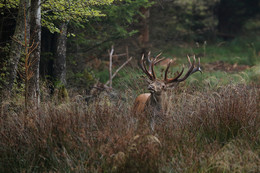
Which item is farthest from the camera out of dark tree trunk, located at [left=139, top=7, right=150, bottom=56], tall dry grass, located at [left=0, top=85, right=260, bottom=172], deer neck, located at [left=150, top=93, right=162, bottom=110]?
dark tree trunk, located at [left=139, top=7, right=150, bottom=56]

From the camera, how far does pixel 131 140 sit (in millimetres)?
4676

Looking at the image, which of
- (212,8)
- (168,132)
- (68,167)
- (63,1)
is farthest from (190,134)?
(212,8)

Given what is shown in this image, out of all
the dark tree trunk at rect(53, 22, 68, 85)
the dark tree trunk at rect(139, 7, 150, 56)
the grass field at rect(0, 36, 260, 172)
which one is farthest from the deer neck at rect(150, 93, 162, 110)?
the dark tree trunk at rect(139, 7, 150, 56)

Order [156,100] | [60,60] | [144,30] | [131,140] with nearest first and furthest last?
[131,140], [156,100], [60,60], [144,30]

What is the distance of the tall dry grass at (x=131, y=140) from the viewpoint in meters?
4.63

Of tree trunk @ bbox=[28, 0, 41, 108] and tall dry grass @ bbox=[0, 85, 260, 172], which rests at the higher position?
tree trunk @ bbox=[28, 0, 41, 108]

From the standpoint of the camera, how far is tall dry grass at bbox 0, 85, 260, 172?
4.63m

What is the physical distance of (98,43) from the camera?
12578 millimetres

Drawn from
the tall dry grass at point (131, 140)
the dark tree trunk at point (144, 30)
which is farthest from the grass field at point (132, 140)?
the dark tree trunk at point (144, 30)

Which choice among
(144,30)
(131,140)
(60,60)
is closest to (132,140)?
(131,140)

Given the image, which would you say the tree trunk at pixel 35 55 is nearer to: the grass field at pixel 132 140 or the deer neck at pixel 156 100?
the grass field at pixel 132 140

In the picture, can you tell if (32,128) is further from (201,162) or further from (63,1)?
(63,1)

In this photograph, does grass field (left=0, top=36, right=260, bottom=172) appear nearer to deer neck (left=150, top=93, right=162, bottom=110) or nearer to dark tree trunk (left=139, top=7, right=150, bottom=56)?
deer neck (left=150, top=93, right=162, bottom=110)

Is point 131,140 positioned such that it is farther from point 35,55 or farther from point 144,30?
point 144,30
